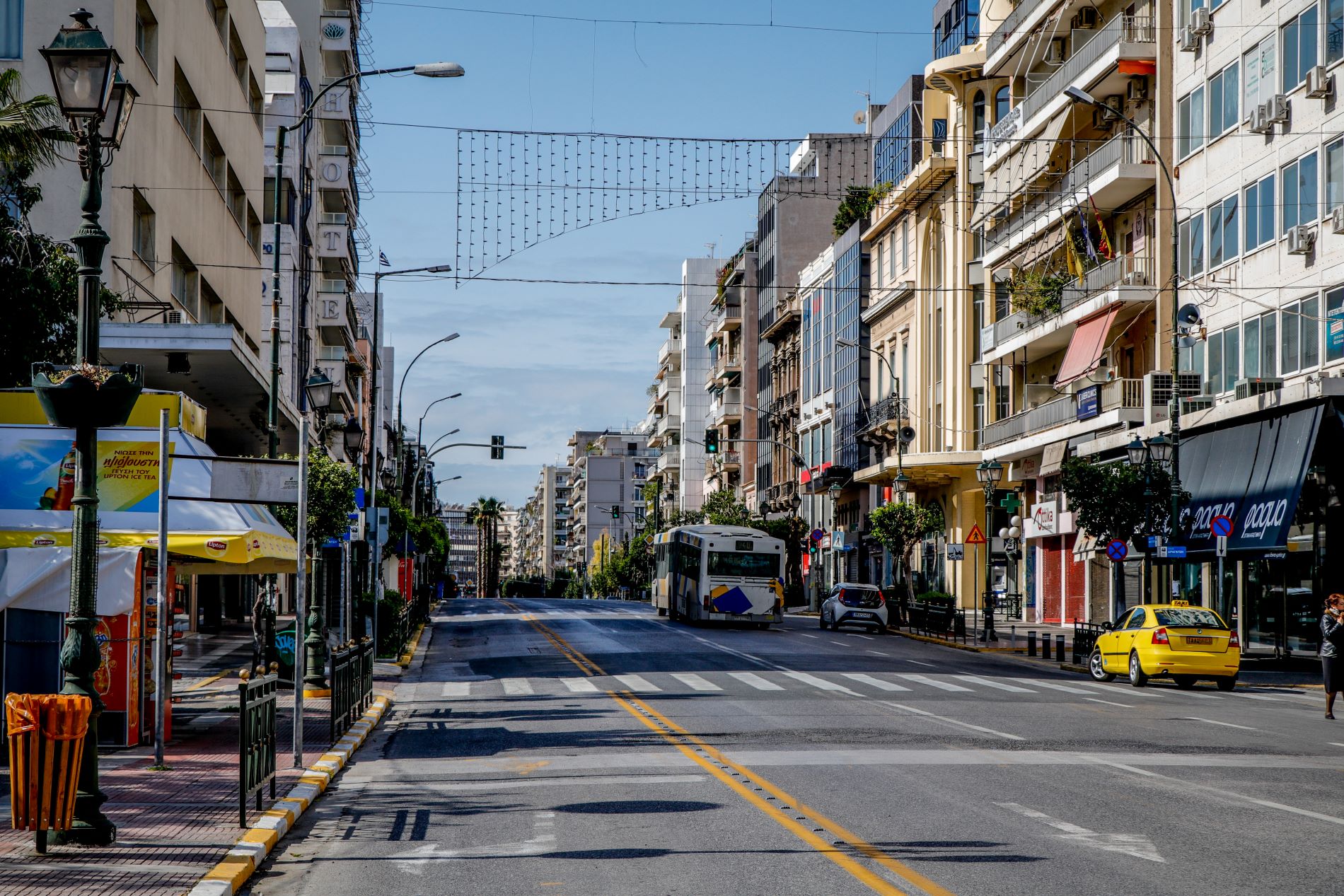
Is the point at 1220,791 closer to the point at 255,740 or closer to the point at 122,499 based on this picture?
the point at 255,740

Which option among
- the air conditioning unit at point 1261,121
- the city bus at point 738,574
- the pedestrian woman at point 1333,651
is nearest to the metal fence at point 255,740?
the pedestrian woman at point 1333,651

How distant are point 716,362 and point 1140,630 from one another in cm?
9380

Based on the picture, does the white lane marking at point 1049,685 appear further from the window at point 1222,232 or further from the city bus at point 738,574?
the city bus at point 738,574

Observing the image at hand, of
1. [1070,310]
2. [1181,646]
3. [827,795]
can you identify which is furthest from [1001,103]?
[827,795]

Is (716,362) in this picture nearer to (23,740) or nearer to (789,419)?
(789,419)

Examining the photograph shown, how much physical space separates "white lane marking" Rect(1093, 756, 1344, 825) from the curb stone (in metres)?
7.17

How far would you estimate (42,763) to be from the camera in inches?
381

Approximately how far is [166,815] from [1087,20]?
43784 mm

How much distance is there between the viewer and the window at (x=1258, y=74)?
34.6 metres

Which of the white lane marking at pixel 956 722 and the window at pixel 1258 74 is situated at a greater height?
the window at pixel 1258 74

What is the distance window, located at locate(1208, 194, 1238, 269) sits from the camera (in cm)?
3675

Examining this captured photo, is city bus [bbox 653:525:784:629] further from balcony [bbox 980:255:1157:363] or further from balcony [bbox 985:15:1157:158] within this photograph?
balcony [bbox 985:15:1157:158]

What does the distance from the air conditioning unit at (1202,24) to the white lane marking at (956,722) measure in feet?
75.2

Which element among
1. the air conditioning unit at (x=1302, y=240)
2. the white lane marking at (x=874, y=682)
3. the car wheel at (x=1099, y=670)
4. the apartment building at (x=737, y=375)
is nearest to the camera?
the white lane marking at (x=874, y=682)
